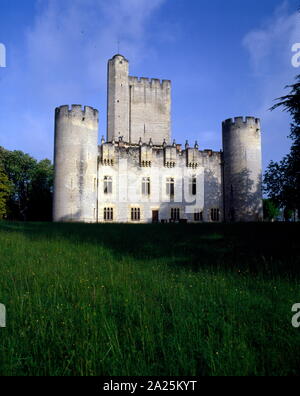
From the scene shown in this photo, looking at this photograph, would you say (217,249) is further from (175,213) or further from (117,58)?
(117,58)

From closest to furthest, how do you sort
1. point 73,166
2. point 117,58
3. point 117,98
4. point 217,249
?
point 217,249
point 73,166
point 117,98
point 117,58

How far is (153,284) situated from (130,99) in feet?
128

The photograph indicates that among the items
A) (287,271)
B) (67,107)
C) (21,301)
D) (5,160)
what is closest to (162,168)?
(67,107)

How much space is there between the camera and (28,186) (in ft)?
148

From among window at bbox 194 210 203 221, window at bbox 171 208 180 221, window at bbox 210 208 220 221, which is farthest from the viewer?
window at bbox 210 208 220 221

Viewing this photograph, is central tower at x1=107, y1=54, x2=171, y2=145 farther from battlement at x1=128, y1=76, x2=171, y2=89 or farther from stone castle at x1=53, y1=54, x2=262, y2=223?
stone castle at x1=53, y1=54, x2=262, y2=223

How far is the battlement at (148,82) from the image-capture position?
41.8 m

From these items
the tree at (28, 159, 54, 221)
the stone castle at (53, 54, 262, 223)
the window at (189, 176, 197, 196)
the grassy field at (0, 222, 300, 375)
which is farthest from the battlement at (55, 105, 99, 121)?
the grassy field at (0, 222, 300, 375)

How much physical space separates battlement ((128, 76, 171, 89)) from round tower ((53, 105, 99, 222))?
13.5 meters

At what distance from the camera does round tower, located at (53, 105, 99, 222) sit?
29.5m

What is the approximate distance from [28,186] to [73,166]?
18.5m

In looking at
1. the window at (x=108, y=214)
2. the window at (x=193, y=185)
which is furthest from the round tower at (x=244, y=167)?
the window at (x=108, y=214)

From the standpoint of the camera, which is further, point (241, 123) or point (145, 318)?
point (241, 123)

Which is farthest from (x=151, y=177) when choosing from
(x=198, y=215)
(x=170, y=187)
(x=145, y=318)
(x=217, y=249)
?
(x=145, y=318)
